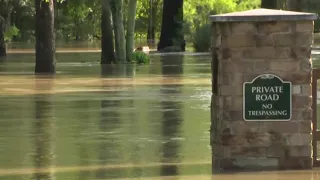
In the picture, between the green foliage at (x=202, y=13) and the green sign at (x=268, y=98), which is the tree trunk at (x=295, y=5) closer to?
the green sign at (x=268, y=98)

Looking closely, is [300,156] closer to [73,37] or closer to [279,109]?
[279,109]

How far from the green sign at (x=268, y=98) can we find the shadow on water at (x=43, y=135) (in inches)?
93.8

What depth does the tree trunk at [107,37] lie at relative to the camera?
131ft

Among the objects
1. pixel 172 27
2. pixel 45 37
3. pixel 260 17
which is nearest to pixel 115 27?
pixel 45 37

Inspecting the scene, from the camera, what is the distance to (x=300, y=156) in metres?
11.2

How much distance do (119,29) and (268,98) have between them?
92.8 feet

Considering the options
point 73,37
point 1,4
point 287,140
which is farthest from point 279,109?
point 73,37

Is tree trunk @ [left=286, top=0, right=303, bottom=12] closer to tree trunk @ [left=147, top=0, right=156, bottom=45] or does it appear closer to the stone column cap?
the stone column cap

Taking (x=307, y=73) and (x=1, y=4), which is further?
(x=1, y=4)

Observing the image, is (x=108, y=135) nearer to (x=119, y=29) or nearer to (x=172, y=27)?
(x=119, y=29)

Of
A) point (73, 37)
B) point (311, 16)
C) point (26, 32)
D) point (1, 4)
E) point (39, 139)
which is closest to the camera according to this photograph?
point (311, 16)

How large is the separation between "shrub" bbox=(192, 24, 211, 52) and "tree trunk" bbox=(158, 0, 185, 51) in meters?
2.38

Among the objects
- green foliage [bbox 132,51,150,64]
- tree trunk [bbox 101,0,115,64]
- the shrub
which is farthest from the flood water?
the shrub

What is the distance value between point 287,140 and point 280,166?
0.31m
